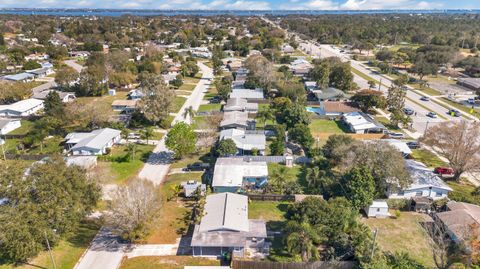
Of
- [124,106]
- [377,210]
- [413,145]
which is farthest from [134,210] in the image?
[124,106]

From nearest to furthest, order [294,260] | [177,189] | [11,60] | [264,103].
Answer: [294,260]
[177,189]
[264,103]
[11,60]

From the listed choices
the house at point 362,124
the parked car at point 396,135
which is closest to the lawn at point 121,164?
the house at point 362,124

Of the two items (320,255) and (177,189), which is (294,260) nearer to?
(320,255)

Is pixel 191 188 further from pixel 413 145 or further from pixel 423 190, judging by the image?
pixel 413 145

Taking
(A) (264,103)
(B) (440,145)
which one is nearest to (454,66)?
(A) (264,103)

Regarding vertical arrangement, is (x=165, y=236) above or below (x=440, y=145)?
below

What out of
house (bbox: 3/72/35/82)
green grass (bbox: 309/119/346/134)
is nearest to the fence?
green grass (bbox: 309/119/346/134)

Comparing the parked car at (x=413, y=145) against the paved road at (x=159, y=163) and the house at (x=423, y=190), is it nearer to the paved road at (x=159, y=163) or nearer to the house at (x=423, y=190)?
the house at (x=423, y=190)

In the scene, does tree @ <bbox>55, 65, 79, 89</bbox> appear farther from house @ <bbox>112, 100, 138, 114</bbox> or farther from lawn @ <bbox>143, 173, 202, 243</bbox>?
lawn @ <bbox>143, 173, 202, 243</bbox>
